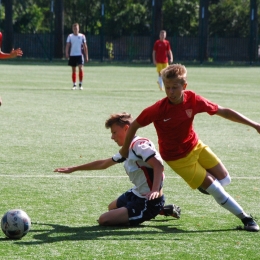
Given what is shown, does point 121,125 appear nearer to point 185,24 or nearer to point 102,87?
point 102,87

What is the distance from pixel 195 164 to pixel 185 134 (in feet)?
0.93

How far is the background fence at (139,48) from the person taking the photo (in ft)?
181

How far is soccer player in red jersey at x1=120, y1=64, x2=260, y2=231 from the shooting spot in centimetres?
646

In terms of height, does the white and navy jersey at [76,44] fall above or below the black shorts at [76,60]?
above

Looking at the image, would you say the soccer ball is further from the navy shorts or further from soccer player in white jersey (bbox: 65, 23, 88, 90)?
soccer player in white jersey (bbox: 65, 23, 88, 90)

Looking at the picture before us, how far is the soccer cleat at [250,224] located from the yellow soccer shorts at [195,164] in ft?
1.68

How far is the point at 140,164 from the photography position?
677 cm

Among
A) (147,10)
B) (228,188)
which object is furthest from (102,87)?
(147,10)

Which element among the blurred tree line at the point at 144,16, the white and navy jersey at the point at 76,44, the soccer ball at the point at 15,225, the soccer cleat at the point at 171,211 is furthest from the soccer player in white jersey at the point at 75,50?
the blurred tree line at the point at 144,16

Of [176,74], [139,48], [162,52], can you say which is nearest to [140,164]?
[176,74]

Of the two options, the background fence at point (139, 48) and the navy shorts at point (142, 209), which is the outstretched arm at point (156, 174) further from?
the background fence at point (139, 48)

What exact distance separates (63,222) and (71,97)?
14677 millimetres

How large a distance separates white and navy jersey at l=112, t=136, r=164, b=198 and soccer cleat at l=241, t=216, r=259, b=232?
906mm

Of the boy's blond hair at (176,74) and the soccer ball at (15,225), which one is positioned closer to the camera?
the soccer ball at (15,225)
